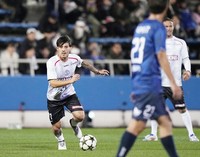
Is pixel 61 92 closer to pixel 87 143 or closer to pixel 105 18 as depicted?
pixel 87 143

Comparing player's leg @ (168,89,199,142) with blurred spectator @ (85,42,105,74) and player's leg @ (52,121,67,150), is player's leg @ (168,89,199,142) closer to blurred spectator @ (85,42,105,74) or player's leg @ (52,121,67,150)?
player's leg @ (52,121,67,150)

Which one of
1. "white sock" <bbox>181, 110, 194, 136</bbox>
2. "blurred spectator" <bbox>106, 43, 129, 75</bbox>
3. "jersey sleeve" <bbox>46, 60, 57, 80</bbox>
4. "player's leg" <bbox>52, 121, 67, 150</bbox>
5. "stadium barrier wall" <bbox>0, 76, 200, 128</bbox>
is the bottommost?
"stadium barrier wall" <bbox>0, 76, 200, 128</bbox>

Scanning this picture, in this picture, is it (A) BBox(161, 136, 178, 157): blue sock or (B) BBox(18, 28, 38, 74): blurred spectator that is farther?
(B) BBox(18, 28, 38, 74): blurred spectator

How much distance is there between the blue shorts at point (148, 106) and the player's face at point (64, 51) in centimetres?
450

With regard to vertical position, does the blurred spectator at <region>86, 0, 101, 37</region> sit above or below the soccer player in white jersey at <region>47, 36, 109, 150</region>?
below

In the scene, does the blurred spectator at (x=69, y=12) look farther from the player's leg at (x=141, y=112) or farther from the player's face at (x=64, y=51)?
the player's leg at (x=141, y=112)

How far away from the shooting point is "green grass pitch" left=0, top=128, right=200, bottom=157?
14578mm

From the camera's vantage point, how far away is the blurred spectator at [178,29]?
91.4ft

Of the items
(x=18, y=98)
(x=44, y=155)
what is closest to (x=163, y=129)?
(x=44, y=155)

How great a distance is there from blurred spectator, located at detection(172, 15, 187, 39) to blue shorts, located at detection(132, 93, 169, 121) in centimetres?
1658

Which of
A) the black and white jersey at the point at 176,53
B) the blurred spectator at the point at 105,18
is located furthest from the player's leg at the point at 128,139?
the blurred spectator at the point at 105,18

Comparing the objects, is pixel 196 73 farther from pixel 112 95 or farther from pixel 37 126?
pixel 37 126

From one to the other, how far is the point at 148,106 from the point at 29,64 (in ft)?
44.4

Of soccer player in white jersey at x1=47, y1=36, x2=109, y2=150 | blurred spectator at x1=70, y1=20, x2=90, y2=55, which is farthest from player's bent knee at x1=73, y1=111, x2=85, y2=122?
blurred spectator at x1=70, y1=20, x2=90, y2=55
